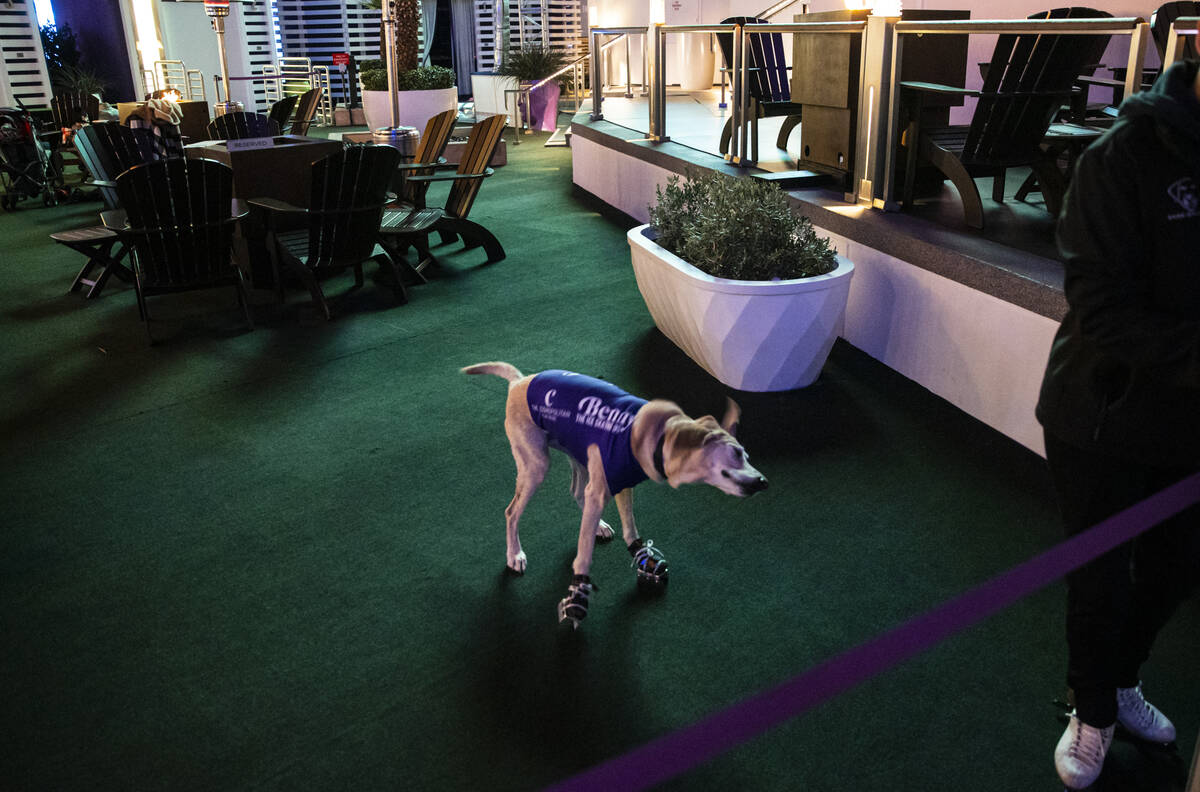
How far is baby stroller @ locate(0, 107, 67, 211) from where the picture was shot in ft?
30.6

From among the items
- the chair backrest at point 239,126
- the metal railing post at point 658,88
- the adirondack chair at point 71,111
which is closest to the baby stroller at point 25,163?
the adirondack chair at point 71,111

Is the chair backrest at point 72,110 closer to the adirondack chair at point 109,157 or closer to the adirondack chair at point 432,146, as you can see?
the adirondack chair at point 109,157

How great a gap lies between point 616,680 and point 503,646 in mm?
330

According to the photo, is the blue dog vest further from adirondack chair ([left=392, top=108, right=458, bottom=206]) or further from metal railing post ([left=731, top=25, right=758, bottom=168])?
adirondack chair ([left=392, top=108, right=458, bottom=206])

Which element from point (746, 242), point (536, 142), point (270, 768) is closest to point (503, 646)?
point (270, 768)

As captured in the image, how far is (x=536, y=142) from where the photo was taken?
43.8 ft

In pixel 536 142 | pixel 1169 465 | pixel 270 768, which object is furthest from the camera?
pixel 536 142

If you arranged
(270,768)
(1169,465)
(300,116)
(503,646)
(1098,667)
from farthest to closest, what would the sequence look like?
(300,116)
(503,646)
(270,768)
(1098,667)
(1169,465)

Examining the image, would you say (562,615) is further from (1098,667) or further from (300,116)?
(300,116)

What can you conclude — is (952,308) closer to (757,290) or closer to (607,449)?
(757,290)

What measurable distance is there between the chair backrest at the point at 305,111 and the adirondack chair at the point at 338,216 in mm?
5271

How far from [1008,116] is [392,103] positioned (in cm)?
573

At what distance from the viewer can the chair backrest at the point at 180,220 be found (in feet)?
15.3

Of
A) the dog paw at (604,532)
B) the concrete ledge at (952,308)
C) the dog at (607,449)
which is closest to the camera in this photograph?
the dog at (607,449)
